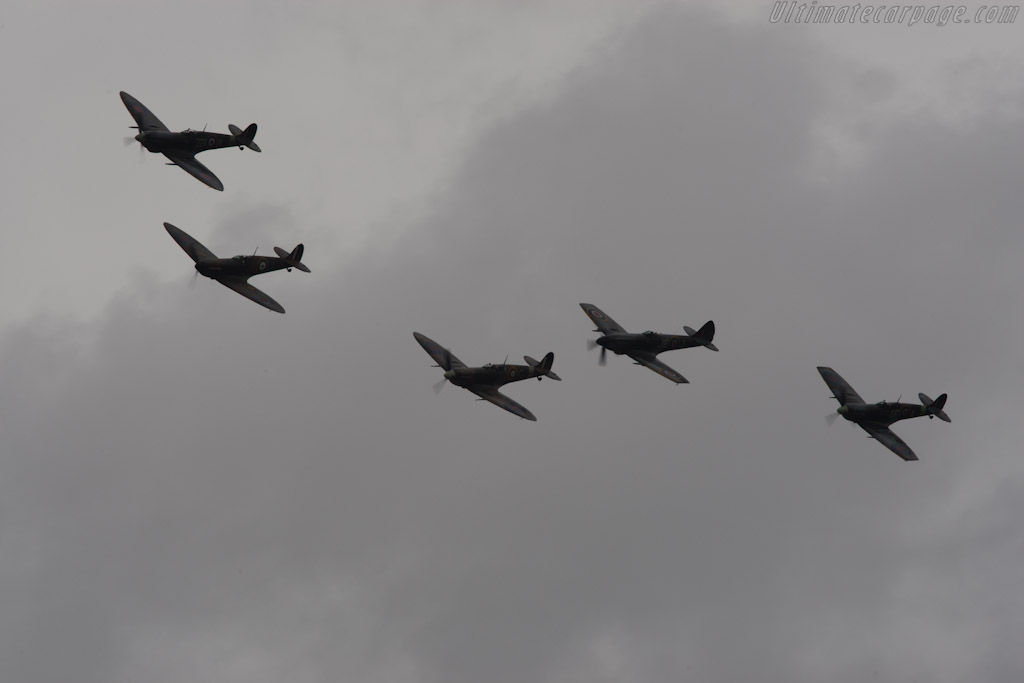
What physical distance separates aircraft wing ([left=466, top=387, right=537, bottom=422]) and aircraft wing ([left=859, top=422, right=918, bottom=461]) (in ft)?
91.4

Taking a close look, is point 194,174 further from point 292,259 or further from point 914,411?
point 914,411

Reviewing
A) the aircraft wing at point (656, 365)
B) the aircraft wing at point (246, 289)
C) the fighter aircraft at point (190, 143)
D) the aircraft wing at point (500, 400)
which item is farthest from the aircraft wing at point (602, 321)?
the fighter aircraft at point (190, 143)

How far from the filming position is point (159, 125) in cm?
9544

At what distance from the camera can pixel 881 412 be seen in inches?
3787

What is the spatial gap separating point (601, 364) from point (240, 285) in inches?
1097

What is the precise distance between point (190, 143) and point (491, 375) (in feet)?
92.6

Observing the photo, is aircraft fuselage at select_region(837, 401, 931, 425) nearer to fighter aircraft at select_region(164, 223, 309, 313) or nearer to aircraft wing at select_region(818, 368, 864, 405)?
aircraft wing at select_region(818, 368, 864, 405)

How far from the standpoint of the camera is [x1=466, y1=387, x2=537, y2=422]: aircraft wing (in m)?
86.2

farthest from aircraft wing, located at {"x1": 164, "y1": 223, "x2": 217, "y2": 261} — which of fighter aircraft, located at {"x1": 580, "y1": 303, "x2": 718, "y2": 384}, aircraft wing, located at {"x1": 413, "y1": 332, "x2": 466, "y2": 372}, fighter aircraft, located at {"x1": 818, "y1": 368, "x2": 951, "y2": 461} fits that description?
fighter aircraft, located at {"x1": 818, "y1": 368, "x2": 951, "y2": 461}

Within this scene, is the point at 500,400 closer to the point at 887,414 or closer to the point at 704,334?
the point at 704,334

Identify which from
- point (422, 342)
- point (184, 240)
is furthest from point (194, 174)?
point (422, 342)

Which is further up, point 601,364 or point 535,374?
point 601,364

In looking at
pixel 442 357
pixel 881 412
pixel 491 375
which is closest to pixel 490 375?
pixel 491 375

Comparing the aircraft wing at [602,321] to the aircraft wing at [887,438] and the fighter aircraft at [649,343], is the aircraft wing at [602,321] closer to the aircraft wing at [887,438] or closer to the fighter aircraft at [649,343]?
the fighter aircraft at [649,343]
